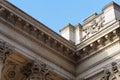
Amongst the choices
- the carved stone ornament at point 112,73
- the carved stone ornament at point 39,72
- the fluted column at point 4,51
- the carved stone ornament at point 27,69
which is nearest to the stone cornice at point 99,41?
the carved stone ornament at point 112,73

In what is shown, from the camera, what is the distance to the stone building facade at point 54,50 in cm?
1719

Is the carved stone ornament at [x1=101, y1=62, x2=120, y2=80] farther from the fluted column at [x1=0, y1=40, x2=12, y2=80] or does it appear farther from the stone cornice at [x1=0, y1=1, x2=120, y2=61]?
the fluted column at [x1=0, y1=40, x2=12, y2=80]

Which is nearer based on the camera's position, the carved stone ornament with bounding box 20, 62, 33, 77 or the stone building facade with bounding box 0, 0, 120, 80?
the stone building facade with bounding box 0, 0, 120, 80

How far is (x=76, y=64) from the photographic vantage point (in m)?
20.3

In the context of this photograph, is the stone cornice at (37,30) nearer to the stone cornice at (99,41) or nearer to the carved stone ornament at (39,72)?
the stone cornice at (99,41)

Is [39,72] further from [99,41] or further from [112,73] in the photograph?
[99,41]

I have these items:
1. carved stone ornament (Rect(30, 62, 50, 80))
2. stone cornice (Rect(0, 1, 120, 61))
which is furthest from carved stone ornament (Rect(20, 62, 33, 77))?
stone cornice (Rect(0, 1, 120, 61))

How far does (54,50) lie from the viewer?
19078 mm

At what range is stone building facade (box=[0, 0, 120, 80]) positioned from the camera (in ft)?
56.4

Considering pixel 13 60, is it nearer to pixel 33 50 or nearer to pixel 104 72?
pixel 33 50

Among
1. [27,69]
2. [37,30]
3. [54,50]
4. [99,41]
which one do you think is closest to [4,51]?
[27,69]

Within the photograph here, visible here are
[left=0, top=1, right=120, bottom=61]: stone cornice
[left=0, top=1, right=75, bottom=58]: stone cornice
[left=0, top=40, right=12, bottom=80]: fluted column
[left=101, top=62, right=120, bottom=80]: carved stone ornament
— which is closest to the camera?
[left=0, top=40, right=12, bottom=80]: fluted column

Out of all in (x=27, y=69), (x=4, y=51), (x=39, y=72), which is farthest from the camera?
(x=27, y=69)

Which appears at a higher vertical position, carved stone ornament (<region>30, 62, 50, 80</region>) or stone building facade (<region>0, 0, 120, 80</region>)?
stone building facade (<region>0, 0, 120, 80</region>)
